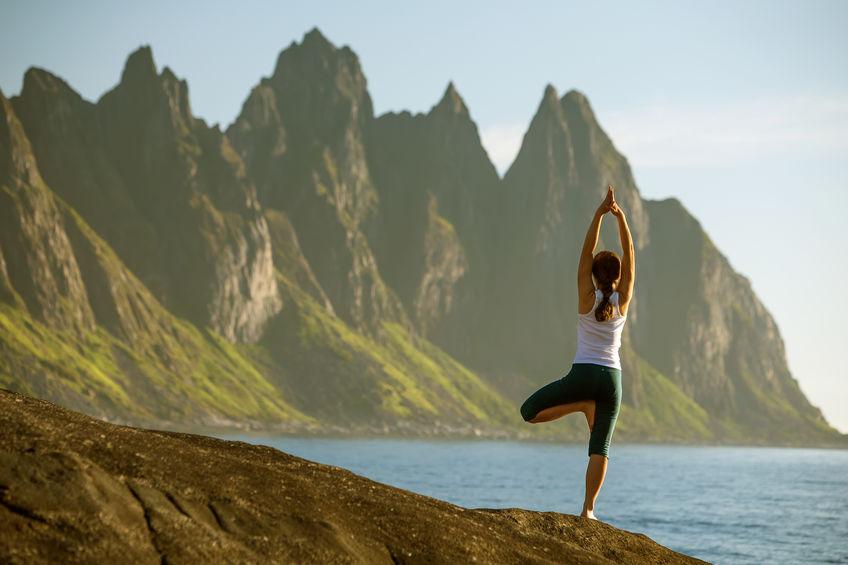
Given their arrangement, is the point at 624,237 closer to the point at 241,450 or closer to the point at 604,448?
the point at 604,448

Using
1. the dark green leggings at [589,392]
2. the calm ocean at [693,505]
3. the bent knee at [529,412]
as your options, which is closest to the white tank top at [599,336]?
the dark green leggings at [589,392]

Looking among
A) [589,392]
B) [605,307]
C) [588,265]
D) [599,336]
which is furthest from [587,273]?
[589,392]

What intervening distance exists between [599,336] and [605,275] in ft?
2.97

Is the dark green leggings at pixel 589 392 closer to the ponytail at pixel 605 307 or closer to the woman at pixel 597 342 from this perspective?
the woman at pixel 597 342

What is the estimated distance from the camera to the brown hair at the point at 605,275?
1858 centimetres

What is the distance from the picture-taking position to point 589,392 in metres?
18.8

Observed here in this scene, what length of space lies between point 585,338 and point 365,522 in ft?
14.8

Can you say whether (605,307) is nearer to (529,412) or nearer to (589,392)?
(589,392)

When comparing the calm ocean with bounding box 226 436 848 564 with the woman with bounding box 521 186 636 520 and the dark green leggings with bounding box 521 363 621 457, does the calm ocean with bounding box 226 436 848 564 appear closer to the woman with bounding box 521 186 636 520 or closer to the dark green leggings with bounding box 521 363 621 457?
the dark green leggings with bounding box 521 363 621 457

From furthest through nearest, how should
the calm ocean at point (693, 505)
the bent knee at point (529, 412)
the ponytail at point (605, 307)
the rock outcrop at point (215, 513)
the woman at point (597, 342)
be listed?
1. the calm ocean at point (693, 505)
2. the bent knee at point (529, 412)
3. the woman at point (597, 342)
4. the ponytail at point (605, 307)
5. the rock outcrop at point (215, 513)

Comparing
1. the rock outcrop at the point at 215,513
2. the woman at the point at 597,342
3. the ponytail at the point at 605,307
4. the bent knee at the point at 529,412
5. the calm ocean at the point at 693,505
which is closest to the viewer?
the rock outcrop at the point at 215,513

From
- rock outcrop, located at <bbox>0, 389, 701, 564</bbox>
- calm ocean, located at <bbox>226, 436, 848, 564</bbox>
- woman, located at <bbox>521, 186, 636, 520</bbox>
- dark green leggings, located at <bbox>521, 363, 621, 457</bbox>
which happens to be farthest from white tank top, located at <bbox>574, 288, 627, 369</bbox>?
calm ocean, located at <bbox>226, 436, 848, 564</bbox>

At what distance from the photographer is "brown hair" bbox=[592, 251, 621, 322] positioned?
1858 centimetres

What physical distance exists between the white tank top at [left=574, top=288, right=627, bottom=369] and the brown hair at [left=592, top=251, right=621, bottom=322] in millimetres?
66
